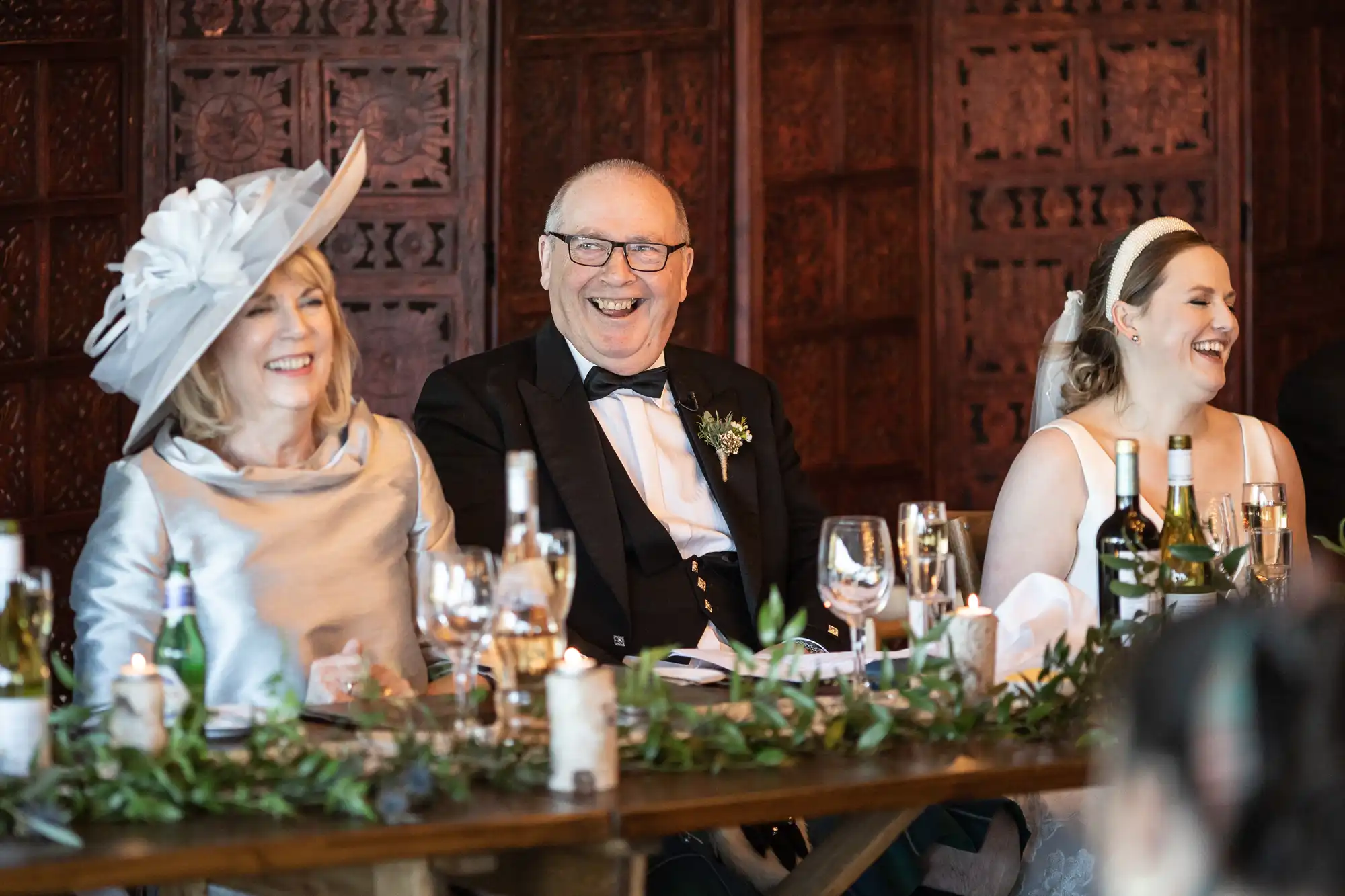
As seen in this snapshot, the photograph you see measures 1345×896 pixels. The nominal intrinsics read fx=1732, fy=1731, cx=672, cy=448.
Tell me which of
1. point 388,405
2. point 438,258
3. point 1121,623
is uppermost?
point 438,258

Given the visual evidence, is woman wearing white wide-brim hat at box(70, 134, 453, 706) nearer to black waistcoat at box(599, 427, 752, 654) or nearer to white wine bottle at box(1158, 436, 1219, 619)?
black waistcoat at box(599, 427, 752, 654)

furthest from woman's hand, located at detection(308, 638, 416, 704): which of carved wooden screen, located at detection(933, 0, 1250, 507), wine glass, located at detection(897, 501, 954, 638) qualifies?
carved wooden screen, located at detection(933, 0, 1250, 507)

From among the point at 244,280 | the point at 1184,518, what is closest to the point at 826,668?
the point at 1184,518

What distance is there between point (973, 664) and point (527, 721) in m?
0.57

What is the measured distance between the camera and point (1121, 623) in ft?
7.18

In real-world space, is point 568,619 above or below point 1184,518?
below

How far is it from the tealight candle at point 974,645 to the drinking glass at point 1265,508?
0.84 m

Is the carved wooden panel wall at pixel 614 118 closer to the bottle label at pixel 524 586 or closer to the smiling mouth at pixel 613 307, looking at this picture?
the smiling mouth at pixel 613 307

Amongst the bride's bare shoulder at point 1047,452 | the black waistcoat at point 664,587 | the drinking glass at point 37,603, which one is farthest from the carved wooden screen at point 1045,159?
the drinking glass at point 37,603

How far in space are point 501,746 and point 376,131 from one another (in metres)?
3.57

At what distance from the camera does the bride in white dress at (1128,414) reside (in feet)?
11.3

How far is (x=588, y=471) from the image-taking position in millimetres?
3414

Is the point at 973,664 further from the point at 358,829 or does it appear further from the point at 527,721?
the point at 358,829

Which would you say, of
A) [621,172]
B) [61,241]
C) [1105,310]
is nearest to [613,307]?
[621,172]
